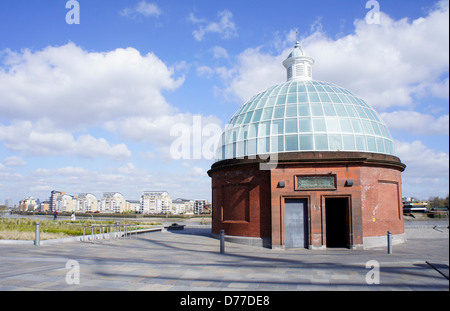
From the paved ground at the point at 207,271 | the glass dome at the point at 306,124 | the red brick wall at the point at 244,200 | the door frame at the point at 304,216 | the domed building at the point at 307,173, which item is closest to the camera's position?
the paved ground at the point at 207,271

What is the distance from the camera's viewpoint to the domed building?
1911 cm

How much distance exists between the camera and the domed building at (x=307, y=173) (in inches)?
752

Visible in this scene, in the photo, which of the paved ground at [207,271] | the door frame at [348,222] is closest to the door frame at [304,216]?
the door frame at [348,222]

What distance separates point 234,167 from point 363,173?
7.74 metres

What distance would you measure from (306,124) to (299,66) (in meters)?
8.19

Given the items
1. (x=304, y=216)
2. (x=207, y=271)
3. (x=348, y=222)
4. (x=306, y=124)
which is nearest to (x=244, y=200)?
(x=304, y=216)

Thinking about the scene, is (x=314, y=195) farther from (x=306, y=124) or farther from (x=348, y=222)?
(x=306, y=124)

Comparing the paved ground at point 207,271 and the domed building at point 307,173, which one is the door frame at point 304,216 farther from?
the paved ground at point 207,271

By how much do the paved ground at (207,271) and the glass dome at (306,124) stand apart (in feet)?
22.5

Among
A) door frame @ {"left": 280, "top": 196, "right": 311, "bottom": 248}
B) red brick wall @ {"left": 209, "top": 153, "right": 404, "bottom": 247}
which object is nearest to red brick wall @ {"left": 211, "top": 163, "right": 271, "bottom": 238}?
red brick wall @ {"left": 209, "top": 153, "right": 404, "bottom": 247}

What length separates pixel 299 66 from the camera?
89.5 feet
